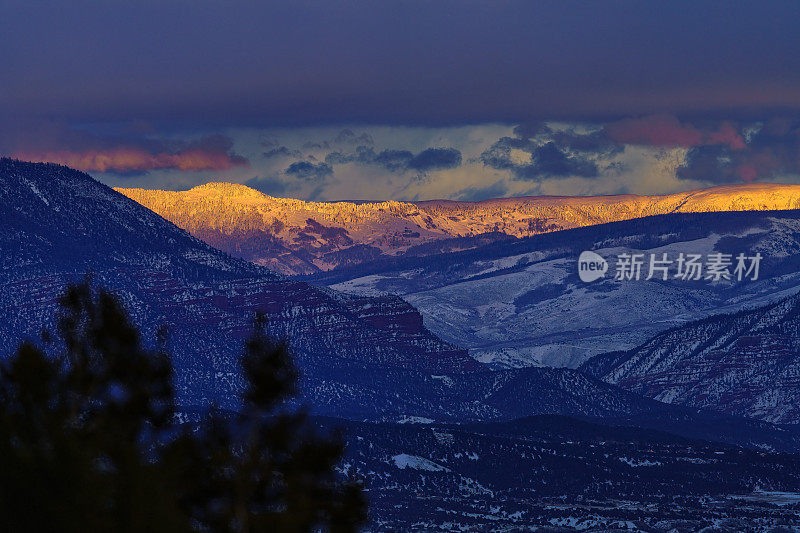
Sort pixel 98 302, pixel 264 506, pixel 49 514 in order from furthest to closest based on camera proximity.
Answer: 1. pixel 98 302
2. pixel 264 506
3. pixel 49 514

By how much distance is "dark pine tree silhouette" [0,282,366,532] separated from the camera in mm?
65875

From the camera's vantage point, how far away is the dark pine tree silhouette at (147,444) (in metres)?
65.9

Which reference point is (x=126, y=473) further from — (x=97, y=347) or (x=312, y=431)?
(x=97, y=347)

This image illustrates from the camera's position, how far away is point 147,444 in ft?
287

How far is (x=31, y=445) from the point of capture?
237 ft

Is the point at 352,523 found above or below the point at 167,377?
below

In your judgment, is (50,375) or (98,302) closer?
(50,375)

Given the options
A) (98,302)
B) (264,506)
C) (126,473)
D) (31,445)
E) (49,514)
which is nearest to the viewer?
(49,514)

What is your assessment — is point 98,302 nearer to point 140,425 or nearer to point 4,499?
point 140,425

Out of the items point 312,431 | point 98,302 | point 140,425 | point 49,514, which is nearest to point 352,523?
point 312,431

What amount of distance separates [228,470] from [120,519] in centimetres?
2789

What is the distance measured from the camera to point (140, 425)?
94875mm

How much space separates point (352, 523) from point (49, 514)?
30.2 meters

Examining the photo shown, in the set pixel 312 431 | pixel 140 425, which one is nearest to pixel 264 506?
pixel 312 431
